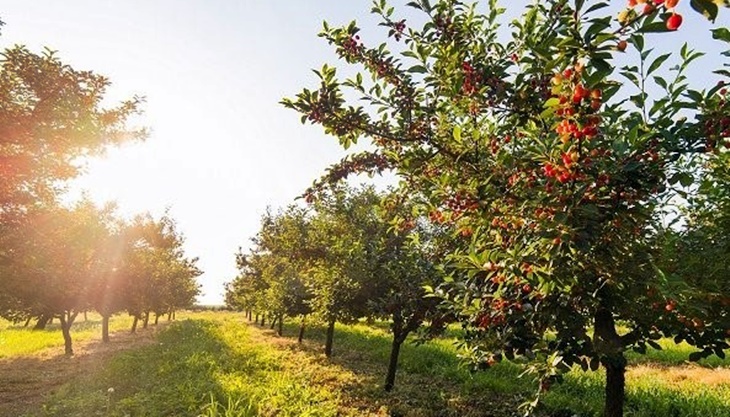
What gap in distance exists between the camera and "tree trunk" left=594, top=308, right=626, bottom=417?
3.42 metres

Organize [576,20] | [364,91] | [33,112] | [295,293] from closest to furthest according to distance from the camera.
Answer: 1. [576,20]
2. [364,91]
3. [33,112]
4. [295,293]

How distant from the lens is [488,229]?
3309 millimetres

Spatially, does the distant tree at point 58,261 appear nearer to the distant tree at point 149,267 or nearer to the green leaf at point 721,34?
the distant tree at point 149,267

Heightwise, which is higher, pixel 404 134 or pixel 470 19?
pixel 470 19

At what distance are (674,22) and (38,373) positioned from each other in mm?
19941

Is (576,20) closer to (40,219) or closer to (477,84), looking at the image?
(477,84)

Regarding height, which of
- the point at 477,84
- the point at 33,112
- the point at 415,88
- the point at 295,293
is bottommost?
the point at 295,293

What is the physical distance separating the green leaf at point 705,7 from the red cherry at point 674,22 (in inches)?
19.1

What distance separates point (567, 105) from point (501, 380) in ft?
Answer: 36.2

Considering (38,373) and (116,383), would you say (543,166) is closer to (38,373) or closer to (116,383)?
(116,383)

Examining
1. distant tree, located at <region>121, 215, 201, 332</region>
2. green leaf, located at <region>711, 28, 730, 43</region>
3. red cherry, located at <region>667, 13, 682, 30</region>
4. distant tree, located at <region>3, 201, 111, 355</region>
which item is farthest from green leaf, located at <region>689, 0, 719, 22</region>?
distant tree, located at <region>121, 215, 201, 332</region>

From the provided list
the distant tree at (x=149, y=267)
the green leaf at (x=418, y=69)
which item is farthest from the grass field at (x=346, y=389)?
the distant tree at (x=149, y=267)

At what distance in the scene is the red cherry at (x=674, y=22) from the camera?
57.3 inches

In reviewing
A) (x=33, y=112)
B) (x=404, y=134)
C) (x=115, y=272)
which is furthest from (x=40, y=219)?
(x=404, y=134)
